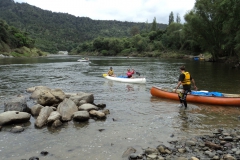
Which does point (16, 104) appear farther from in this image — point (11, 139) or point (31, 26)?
point (31, 26)

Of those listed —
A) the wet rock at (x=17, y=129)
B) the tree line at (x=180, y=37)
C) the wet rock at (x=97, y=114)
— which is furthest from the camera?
the tree line at (x=180, y=37)

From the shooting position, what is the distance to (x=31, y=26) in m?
191

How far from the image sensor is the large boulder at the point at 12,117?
9438 millimetres

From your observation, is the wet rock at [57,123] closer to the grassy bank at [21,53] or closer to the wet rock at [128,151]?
the wet rock at [128,151]

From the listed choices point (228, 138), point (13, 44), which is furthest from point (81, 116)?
point (13, 44)

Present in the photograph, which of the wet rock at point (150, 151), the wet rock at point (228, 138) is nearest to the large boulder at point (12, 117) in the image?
the wet rock at point (150, 151)

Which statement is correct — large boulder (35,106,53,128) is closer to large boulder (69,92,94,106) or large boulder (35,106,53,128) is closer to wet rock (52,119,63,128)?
wet rock (52,119,63,128)

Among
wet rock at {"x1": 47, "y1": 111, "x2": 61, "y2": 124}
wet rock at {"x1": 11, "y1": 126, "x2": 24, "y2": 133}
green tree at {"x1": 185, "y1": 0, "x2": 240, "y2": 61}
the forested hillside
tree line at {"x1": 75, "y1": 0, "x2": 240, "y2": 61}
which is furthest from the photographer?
the forested hillside

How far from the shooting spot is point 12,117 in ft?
31.5

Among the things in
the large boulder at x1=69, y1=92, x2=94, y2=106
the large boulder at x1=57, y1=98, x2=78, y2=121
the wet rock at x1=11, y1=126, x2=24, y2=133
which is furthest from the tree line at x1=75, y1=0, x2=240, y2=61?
the wet rock at x1=11, y1=126, x2=24, y2=133

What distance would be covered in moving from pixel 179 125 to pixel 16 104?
7741mm

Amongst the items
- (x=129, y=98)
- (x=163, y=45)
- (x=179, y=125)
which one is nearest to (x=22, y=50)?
(x=163, y=45)

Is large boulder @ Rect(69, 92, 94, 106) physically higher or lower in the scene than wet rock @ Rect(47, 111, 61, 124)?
higher

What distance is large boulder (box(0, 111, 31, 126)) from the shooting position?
31.0 ft
